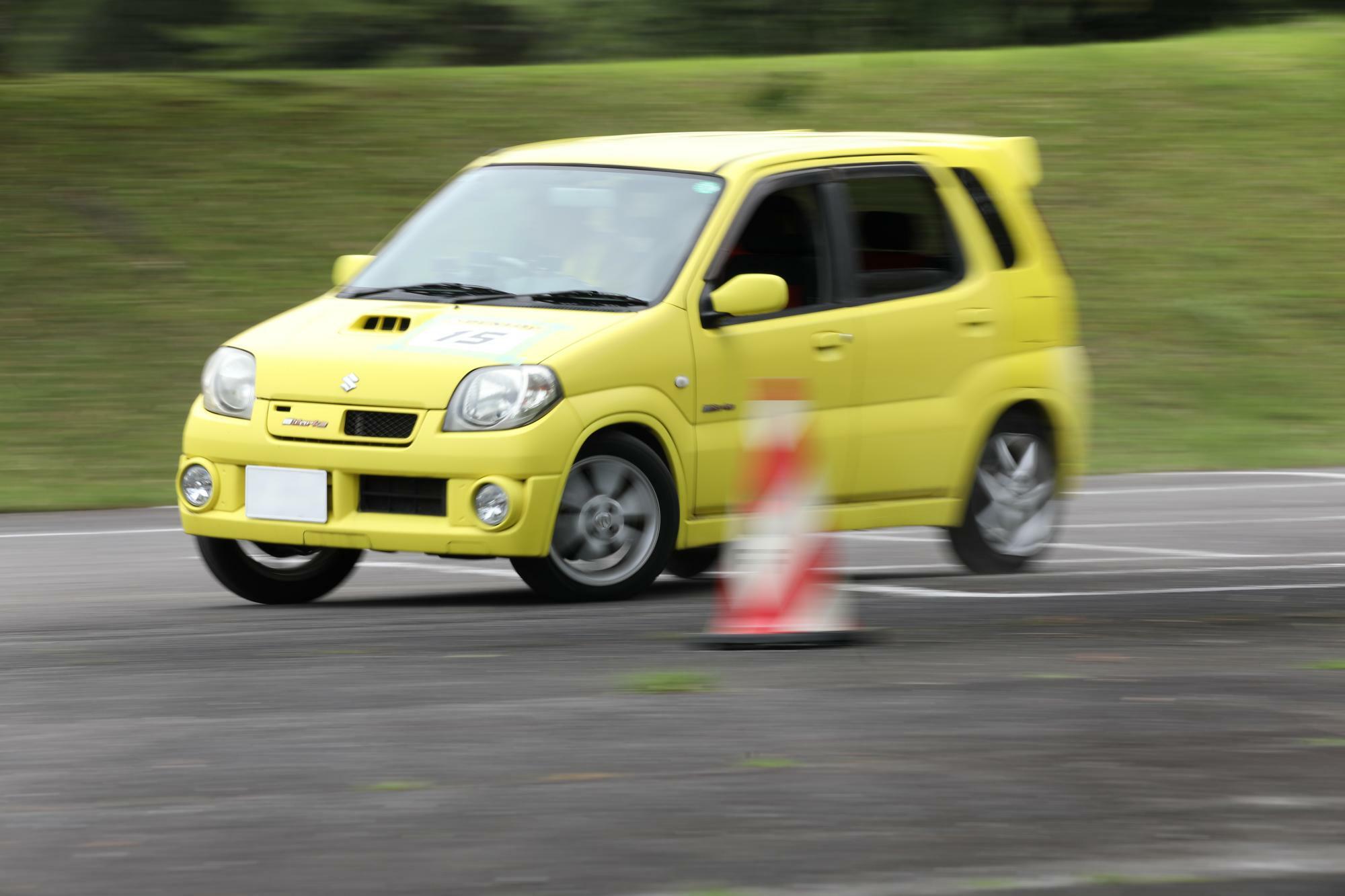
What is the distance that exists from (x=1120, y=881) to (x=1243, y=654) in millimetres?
2999

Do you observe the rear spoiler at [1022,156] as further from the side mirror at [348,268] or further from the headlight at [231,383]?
the headlight at [231,383]

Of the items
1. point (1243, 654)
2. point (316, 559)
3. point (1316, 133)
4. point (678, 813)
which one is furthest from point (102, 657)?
point (1316, 133)

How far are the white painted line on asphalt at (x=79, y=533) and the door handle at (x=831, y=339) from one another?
4552 mm

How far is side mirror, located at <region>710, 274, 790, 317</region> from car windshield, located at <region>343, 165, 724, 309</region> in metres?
0.22

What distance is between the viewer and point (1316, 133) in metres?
26.0

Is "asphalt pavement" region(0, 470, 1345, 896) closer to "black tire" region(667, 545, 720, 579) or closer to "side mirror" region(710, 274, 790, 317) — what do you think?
"black tire" region(667, 545, 720, 579)

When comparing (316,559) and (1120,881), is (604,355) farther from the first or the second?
(1120,881)

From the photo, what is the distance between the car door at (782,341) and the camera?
902 cm

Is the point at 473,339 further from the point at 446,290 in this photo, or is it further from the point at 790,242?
the point at 790,242

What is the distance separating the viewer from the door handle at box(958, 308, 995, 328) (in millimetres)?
9992

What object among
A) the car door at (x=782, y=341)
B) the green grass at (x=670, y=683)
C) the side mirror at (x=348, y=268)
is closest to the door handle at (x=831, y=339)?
the car door at (x=782, y=341)

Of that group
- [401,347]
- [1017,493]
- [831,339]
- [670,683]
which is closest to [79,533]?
[401,347]

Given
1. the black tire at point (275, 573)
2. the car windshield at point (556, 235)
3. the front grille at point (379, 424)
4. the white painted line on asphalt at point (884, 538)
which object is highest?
the car windshield at point (556, 235)

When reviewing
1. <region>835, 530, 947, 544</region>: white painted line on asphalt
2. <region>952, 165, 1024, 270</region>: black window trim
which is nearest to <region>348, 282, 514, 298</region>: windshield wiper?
<region>952, 165, 1024, 270</region>: black window trim
